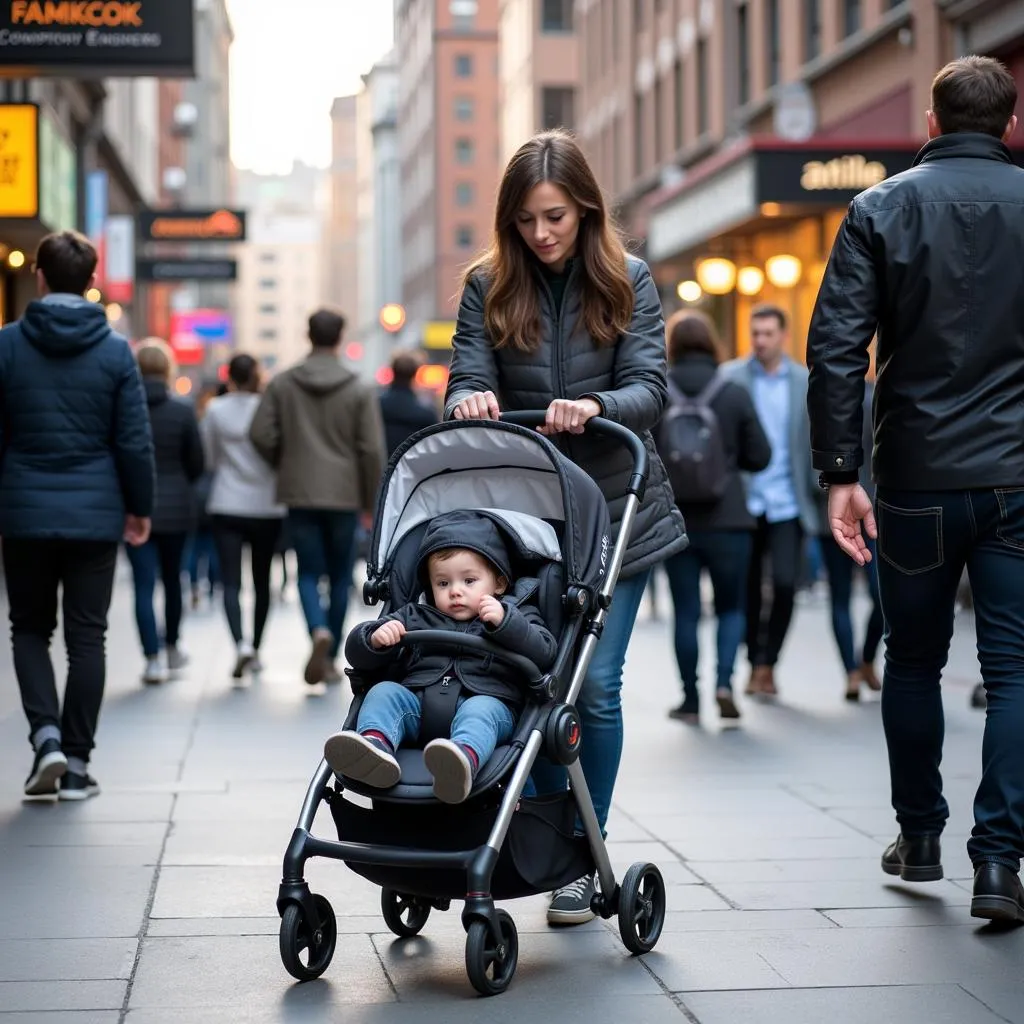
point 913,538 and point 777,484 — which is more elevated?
point 913,538

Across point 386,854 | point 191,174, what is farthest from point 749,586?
point 191,174

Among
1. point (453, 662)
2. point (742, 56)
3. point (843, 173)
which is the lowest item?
point (453, 662)

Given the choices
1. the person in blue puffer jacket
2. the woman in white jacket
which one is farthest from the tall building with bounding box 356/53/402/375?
the person in blue puffer jacket

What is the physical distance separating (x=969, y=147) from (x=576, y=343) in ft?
4.00

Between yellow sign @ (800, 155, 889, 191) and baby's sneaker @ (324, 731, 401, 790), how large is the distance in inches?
650

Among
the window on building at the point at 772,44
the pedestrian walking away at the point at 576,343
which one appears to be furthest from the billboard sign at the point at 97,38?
the window on building at the point at 772,44

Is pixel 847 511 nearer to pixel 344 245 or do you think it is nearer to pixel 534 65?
pixel 534 65

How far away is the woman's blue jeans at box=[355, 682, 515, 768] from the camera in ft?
15.6

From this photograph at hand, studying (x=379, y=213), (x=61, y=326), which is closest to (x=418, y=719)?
(x=61, y=326)

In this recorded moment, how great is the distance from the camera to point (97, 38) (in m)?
11.7

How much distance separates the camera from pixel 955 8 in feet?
71.2

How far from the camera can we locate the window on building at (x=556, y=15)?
268 ft

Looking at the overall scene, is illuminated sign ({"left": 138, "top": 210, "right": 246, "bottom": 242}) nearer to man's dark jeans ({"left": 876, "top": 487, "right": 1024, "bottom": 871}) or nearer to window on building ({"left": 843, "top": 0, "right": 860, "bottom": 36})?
window on building ({"left": 843, "top": 0, "right": 860, "bottom": 36})

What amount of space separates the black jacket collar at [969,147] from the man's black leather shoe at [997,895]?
76.1 inches
